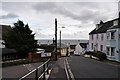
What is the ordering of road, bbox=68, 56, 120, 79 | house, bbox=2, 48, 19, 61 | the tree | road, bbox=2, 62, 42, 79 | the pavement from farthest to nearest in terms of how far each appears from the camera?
house, bbox=2, 48, 19, 61
the tree
road, bbox=2, 62, 42, 79
road, bbox=68, 56, 120, 79
the pavement

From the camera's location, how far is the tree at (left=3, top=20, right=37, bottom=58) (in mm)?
34656

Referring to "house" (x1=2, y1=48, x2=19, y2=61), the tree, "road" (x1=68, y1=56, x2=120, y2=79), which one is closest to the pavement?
"road" (x1=68, y1=56, x2=120, y2=79)

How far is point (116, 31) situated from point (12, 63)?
18.1m

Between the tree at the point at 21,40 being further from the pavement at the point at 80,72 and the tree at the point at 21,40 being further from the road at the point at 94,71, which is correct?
the road at the point at 94,71

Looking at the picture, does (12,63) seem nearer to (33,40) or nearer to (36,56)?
(36,56)

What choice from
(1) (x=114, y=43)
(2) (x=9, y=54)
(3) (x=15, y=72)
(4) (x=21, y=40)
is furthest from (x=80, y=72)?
(2) (x=9, y=54)

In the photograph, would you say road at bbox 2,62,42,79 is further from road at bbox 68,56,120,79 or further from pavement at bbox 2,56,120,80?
road at bbox 68,56,120,79

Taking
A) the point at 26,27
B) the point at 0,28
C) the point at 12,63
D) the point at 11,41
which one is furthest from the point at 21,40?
the point at 0,28

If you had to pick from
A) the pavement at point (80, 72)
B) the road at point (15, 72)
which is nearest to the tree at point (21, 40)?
the road at point (15, 72)

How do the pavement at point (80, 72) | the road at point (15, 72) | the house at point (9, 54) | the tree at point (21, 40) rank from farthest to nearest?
the house at point (9, 54) → the tree at point (21, 40) → the road at point (15, 72) → the pavement at point (80, 72)

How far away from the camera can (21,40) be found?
34.9 meters

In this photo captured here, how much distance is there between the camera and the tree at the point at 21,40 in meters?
34.7

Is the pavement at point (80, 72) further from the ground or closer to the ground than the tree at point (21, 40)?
closer to the ground

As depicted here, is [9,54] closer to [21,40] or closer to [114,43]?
[21,40]
